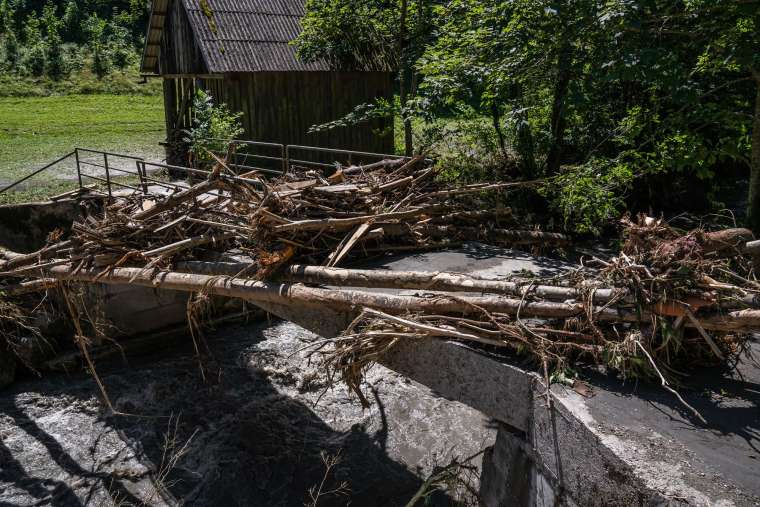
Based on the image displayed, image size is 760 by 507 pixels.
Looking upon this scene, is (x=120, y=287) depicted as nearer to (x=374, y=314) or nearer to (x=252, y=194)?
(x=252, y=194)

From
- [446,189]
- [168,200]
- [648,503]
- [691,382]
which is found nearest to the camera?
[648,503]

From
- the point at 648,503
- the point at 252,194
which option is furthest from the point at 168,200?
the point at 648,503

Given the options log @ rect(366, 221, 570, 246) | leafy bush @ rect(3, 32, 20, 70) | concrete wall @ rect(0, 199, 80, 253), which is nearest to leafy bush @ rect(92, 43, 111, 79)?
leafy bush @ rect(3, 32, 20, 70)

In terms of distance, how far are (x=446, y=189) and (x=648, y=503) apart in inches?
191

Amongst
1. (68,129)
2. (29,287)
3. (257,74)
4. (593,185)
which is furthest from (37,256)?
(68,129)

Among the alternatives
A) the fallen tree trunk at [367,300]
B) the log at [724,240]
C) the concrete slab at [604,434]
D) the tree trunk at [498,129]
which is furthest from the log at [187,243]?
the tree trunk at [498,129]

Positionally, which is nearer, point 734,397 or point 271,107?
point 734,397

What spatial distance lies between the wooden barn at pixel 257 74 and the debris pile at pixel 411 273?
608cm

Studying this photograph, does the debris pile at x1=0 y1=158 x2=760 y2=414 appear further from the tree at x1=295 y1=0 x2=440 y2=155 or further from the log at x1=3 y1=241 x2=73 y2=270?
the tree at x1=295 y1=0 x2=440 y2=155

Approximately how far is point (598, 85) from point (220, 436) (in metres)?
6.79

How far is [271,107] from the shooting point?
1480 cm

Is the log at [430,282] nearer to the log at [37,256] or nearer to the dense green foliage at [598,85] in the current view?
the dense green foliage at [598,85]

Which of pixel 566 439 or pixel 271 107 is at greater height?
pixel 271 107

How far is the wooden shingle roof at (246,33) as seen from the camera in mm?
13812
